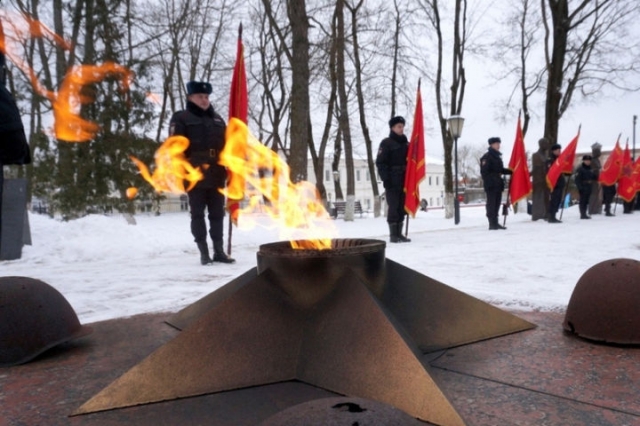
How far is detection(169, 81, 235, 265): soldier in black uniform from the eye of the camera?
19.4ft

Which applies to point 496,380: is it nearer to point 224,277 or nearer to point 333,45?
point 224,277

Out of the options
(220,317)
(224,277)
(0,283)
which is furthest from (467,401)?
(224,277)

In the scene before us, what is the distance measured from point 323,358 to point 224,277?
317 centimetres

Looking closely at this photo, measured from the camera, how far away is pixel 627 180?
16000mm

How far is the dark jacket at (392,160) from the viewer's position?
863 centimetres

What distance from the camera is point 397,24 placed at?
21766mm

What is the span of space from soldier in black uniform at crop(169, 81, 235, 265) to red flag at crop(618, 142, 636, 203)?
1413cm

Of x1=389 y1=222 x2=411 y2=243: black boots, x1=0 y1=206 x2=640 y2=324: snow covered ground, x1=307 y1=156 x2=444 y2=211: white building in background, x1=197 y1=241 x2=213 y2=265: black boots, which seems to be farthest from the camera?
x1=307 y1=156 x2=444 y2=211: white building in background

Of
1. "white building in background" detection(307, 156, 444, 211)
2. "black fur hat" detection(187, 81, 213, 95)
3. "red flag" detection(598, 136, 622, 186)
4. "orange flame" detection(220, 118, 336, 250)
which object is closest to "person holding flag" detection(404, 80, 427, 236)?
"black fur hat" detection(187, 81, 213, 95)

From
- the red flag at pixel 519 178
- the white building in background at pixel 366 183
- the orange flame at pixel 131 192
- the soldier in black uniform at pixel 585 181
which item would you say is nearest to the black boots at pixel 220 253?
the orange flame at pixel 131 192

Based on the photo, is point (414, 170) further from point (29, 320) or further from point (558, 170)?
point (29, 320)

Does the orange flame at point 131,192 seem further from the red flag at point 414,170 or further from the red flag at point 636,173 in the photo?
the red flag at point 636,173

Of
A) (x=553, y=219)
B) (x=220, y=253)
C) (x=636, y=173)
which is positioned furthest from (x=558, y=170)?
(x=220, y=253)

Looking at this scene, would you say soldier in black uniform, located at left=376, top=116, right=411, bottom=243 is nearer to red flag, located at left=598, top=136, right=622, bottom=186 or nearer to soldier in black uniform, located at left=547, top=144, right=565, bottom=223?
soldier in black uniform, located at left=547, top=144, right=565, bottom=223
